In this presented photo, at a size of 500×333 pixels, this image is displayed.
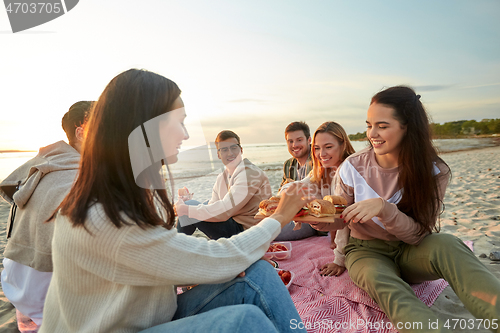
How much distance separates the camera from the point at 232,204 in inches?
161

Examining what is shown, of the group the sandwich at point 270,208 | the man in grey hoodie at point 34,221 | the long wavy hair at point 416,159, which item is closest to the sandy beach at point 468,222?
the man in grey hoodie at point 34,221

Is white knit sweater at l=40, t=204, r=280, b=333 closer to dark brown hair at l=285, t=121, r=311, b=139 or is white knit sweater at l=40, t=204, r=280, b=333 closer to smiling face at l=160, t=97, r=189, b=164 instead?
smiling face at l=160, t=97, r=189, b=164

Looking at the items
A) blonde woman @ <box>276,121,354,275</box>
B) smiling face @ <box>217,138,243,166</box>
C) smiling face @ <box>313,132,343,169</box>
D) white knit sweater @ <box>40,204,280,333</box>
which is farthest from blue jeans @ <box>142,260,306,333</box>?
smiling face @ <box>217,138,243,166</box>

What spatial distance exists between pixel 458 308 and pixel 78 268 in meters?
3.09

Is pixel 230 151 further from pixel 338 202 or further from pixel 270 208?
pixel 338 202

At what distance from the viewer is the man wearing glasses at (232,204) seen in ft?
13.4

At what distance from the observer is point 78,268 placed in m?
1.33

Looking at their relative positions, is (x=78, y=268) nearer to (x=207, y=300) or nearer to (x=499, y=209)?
(x=207, y=300)

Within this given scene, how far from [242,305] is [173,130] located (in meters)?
0.91

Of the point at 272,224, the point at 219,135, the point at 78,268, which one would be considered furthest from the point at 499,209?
the point at 78,268

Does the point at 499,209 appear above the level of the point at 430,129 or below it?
Answer: below

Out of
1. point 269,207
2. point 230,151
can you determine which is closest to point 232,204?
point 230,151

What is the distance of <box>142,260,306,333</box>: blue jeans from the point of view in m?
1.35

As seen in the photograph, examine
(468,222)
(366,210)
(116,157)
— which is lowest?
(468,222)
